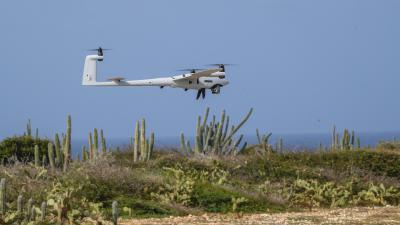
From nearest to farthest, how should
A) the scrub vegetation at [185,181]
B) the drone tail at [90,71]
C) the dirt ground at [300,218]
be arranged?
1. the dirt ground at [300,218]
2. the scrub vegetation at [185,181]
3. the drone tail at [90,71]

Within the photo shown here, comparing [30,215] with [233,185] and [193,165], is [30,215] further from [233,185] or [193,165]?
[193,165]

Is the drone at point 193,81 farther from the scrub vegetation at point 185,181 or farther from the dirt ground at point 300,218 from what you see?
the dirt ground at point 300,218

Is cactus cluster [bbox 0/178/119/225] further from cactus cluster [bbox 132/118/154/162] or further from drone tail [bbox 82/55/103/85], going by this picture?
drone tail [bbox 82/55/103/85]

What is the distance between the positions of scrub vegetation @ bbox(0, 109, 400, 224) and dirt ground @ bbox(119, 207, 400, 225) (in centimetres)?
74

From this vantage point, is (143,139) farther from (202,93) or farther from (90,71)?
(90,71)

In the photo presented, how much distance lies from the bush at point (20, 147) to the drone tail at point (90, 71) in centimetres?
652

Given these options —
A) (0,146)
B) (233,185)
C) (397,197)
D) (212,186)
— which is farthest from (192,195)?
(0,146)

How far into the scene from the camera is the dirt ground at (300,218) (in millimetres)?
14008

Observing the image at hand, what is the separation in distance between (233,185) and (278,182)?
1.44 metres

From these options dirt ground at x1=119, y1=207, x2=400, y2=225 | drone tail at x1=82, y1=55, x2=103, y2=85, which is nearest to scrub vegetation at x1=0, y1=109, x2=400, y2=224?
dirt ground at x1=119, y1=207, x2=400, y2=225

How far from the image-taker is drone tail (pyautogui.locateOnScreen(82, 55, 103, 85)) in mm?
30562

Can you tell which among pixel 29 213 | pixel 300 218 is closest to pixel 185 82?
pixel 300 218

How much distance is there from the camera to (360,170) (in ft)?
72.9

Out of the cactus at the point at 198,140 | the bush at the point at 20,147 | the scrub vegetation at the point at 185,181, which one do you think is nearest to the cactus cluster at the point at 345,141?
the scrub vegetation at the point at 185,181
